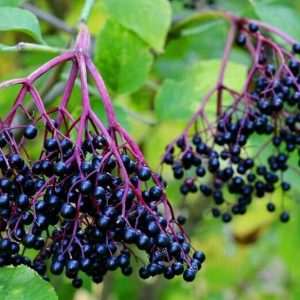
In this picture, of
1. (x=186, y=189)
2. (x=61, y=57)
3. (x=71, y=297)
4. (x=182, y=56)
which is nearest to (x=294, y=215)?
(x=182, y=56)

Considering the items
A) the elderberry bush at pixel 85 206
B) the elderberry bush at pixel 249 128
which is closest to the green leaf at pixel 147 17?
the elderberry bush at pixel 249 128

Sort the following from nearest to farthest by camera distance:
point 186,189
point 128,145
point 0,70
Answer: point 128,145 < point 186,189 < point 0,70

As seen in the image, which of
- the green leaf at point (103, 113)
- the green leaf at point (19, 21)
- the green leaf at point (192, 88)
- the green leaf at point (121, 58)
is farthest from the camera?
the green leaf at point (192, 88)

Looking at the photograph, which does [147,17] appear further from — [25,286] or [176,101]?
[25,286]

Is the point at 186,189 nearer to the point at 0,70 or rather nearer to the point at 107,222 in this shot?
the point at 107,222

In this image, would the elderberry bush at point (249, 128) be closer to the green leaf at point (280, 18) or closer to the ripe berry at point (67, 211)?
the green leaf at point (280, 18)

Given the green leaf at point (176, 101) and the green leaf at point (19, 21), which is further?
the green leaf at point (176, 101)

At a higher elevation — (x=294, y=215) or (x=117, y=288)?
(x=294, y=215)
